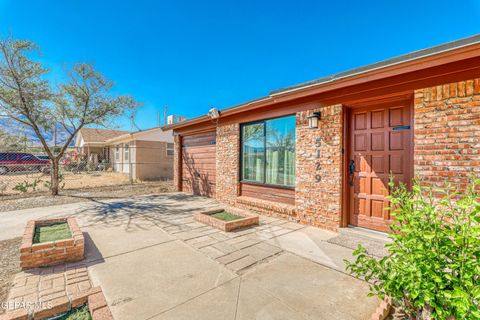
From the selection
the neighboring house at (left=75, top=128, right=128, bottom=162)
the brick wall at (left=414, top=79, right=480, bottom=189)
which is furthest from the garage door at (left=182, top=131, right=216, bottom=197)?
the neighboring house at (left=75, top=128, right=128, bottom=162)

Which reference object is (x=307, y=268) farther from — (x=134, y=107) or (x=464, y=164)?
(x=134, y=107)

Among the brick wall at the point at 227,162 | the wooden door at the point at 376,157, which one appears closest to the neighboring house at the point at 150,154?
the brick wall at the point at 227,162

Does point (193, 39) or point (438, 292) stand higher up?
point (193, 39)

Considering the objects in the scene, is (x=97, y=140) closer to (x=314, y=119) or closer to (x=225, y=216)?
(x=225, y=216)

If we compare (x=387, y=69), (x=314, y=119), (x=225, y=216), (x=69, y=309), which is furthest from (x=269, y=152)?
(x=69, y=309)

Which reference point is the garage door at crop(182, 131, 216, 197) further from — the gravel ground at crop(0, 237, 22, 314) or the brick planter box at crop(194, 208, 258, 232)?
the gravel ground at crop(0, 237, 22, 314)

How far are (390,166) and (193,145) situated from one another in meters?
6.74

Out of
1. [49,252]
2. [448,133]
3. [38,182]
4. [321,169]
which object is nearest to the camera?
[49,252]

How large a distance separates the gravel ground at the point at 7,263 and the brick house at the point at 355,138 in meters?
4.40

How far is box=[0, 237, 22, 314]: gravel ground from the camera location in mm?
2383

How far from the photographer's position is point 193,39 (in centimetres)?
1091

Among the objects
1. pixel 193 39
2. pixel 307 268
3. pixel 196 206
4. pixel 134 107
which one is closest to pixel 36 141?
pixel 134 107

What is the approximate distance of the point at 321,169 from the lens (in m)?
4.46

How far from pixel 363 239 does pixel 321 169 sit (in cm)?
140
